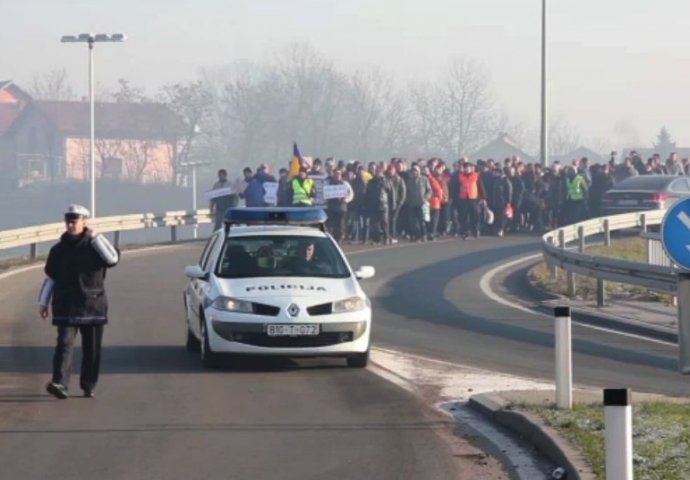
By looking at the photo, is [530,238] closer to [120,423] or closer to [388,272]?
[388,272]

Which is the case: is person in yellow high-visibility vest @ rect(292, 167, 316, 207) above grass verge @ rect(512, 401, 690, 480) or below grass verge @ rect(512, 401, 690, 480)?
above

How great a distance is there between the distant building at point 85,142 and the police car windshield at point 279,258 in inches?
3264

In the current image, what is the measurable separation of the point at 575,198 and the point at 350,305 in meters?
24.7

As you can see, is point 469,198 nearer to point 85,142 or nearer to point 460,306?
point 460,306

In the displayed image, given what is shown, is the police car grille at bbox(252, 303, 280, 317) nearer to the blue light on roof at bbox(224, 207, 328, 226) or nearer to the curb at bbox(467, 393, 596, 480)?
the blue light on roof at bbox(224, 207, 328, 226)

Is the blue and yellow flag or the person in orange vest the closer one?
the blue and yellow flag

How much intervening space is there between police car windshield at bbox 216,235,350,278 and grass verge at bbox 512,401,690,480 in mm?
4414

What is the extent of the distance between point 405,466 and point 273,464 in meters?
0.86

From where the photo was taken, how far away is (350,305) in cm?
1530

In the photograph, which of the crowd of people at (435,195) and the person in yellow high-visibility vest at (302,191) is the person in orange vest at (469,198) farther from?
the person in yellow high-visibility vest at (302,191)

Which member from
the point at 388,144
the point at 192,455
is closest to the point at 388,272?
the point at 192,455

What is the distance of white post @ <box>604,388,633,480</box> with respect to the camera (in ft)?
24.7

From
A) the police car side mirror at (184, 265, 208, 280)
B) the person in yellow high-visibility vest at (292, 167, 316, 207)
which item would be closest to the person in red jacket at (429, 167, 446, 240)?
the person in yellow high-visibility vest at (292, 167, 316, 207)

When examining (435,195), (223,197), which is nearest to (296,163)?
(223,197)
